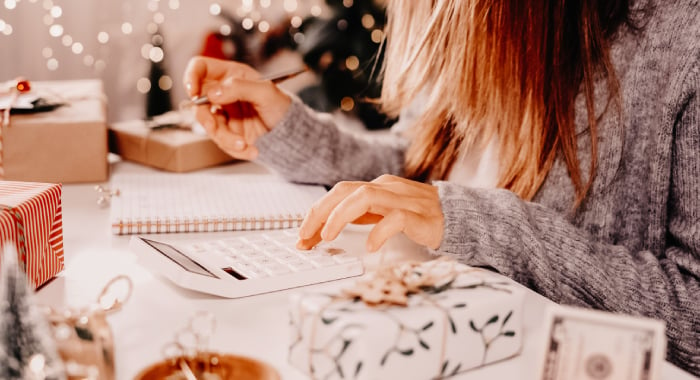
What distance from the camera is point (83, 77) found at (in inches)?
86.0

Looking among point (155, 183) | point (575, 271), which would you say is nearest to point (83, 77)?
point (155, 183)

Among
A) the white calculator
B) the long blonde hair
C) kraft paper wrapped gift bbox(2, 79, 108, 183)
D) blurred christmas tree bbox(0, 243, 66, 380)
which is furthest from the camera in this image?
kraft paper wrapped gift bbox(2, 79, 108, 183)

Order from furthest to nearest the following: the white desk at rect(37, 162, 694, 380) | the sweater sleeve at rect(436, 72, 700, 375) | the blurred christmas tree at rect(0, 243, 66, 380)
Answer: the sweater sleeve at rect(436, 72, 700, 375), the white desk at rect(37, 162, 694, 380), the blurred christmas tree at rect(0, 243, 66, 380)

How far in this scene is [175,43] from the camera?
228cm

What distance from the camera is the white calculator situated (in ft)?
2.27

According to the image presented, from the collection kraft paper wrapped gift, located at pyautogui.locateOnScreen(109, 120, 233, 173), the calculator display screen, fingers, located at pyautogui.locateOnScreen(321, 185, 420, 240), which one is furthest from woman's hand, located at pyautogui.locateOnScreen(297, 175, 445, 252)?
kraft paper wrapped gift, located at pyautogui.locateOnScreen(109, 120, 233, 173)

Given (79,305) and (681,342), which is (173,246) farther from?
(681,342)

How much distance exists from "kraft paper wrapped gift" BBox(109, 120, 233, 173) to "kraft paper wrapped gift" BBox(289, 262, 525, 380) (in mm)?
660

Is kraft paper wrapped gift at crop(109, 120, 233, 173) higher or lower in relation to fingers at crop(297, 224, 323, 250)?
higher

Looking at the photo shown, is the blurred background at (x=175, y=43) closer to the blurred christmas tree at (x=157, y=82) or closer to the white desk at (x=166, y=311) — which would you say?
the blurred christmas tree at (x=157, y=82)

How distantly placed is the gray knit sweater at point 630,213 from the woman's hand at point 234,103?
38cm

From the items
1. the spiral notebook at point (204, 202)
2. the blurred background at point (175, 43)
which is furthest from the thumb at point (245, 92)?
the blurred background at point (175, 43)

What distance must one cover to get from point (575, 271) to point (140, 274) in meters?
0.47

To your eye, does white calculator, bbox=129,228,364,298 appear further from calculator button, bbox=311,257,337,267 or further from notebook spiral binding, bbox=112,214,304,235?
notebook spiral binding, bbox=112,214,304,235
